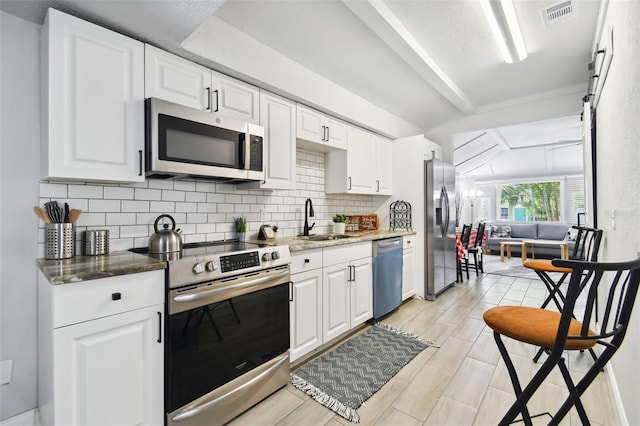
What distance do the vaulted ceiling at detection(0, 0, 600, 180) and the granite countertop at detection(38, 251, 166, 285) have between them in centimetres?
133

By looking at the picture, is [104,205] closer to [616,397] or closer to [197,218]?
[197,218]

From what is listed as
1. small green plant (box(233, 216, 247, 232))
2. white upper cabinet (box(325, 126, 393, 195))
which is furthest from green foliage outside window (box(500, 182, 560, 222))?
small green plant (box(233, 216, 247, 232))

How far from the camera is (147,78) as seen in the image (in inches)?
69.9

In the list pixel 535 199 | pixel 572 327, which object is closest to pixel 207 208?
pixel 572 327

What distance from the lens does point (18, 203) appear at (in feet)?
5.18

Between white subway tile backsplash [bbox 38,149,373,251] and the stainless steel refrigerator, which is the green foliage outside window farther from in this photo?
white subway tile backsplash [bbox 38,149,373,251]

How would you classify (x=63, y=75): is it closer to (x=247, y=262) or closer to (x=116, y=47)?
(x=116, y=47)

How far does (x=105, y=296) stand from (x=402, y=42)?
108 inches

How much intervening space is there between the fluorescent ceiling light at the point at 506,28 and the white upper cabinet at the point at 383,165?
1586 millimetres

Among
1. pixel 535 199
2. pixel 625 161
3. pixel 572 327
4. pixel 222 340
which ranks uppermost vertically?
pixel 535 199

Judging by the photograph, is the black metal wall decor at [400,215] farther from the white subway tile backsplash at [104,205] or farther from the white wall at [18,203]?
the white wall at [18,203]

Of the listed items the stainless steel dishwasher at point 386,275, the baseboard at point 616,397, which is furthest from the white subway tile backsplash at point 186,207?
the baseboard at point 616,397

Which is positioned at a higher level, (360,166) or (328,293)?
(360,166)

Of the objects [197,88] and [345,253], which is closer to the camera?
[197,88]
